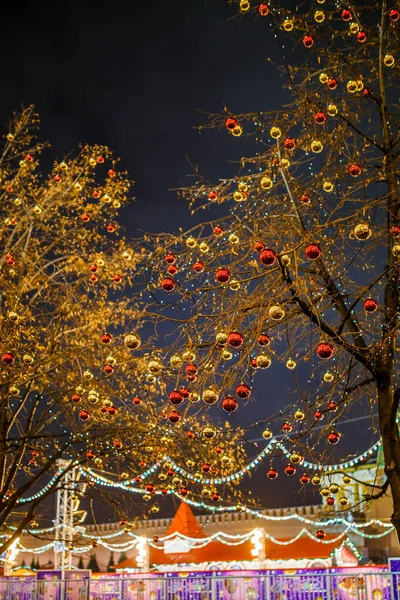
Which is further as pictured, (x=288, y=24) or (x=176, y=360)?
(x=288, y=24)

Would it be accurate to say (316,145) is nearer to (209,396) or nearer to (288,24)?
(288,24)

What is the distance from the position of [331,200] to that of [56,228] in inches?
196

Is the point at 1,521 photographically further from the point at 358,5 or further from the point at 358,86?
the point at 358,5

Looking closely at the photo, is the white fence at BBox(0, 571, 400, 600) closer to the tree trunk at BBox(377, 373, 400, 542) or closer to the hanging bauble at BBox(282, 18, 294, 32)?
the tree trunk at BBox(377, 373, 400, 542)

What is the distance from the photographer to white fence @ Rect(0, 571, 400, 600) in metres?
9.08

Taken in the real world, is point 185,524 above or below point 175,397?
above

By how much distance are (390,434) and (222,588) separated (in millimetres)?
7193

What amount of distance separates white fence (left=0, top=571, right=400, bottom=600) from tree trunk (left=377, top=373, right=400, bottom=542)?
16.9 ft

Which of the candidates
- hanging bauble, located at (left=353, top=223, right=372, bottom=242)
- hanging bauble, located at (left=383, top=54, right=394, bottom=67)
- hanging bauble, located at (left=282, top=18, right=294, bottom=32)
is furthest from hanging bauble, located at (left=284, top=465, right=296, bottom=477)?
hanging bauble, located at (left=282, top=18, right=294, bottom=32)

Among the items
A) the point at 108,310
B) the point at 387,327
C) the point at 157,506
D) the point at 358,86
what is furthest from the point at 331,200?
the point at 157,506

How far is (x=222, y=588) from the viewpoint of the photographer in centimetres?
1043

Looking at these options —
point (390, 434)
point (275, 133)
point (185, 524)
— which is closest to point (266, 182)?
point (275, 133)

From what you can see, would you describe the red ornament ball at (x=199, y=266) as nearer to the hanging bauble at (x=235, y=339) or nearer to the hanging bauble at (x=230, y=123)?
the hanging bauble at (x=235, y=339)

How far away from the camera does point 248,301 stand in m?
4.39
